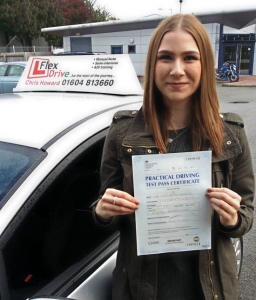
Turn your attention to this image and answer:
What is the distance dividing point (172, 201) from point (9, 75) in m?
11.6

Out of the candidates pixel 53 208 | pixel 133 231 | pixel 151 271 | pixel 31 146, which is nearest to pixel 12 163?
pixel 31 146

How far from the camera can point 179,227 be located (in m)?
1.28

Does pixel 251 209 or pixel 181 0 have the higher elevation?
pixel 181 0

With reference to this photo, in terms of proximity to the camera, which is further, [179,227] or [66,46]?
[66,46]

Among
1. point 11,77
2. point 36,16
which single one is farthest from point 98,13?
point 11,77

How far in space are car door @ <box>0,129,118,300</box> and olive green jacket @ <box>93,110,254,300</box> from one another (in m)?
0.27

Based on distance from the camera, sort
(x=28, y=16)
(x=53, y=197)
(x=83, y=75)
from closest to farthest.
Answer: (x=53, y=197) → (x=83, y=75) → (x=28, y=16)

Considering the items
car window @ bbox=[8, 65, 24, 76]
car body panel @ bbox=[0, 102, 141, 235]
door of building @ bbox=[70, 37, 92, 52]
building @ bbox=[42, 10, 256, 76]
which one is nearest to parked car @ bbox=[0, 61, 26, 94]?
car window @ bbox=[8, 65, 24, 76]

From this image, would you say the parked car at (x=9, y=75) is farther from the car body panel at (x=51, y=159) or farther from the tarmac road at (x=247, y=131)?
the car body panel at (x=51, y=159)

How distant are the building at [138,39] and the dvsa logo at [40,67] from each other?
693 inches

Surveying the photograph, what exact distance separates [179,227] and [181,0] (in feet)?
85.6

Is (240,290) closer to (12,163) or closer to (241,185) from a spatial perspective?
(241,185)

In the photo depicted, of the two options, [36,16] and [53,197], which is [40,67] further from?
[36,16]

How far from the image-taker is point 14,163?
1.55 metres
